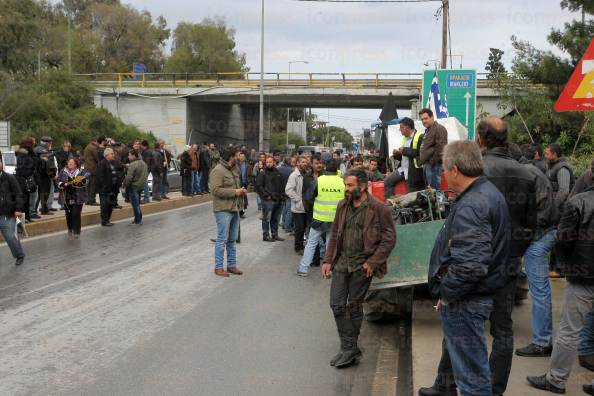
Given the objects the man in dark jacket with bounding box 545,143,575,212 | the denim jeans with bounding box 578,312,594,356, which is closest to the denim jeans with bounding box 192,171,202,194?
the man in dark jacket with bounding box 545,143,575,212

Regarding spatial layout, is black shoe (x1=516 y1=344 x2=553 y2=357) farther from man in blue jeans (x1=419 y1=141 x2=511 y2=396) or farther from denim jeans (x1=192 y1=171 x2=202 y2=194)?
denim jeans (x1=192 y1=171 x2=202 y2=194)

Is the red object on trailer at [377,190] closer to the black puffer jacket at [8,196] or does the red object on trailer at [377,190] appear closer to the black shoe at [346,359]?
the black shoe at [346,359]

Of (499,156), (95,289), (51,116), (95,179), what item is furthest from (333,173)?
(51,116)

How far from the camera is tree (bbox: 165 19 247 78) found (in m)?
77.9

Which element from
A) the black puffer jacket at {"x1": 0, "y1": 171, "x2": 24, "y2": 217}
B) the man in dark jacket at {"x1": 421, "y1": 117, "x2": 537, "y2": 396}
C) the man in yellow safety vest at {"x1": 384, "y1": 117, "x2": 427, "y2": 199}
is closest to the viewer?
the man in dark jacket at {"x1": 421, "y1": 117, "x2": 537, "y2": 396}

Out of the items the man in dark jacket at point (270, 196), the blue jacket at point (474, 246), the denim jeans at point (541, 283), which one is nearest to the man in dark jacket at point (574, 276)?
the denim jeans at point (541, 283)

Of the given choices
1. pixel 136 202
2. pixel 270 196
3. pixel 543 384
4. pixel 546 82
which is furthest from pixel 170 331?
pixel 546 82

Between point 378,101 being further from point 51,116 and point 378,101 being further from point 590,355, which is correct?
point 590,355

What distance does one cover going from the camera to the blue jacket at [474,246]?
449cm

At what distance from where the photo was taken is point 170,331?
8141 mm

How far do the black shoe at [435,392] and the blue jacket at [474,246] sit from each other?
4.06 feet

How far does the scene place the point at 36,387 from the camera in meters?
6.20

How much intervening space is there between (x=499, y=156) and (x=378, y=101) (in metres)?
41.9

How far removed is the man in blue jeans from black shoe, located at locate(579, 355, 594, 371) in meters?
2.22
